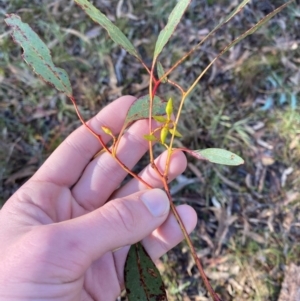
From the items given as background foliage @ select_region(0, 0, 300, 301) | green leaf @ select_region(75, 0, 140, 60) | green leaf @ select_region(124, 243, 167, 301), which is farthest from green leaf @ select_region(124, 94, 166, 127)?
background foliage @ select_region(0, 0, 300, 301)

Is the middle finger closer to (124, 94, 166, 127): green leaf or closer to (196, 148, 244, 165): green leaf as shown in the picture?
(124, 94, 166, 127): green leaf

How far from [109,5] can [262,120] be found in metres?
0.92

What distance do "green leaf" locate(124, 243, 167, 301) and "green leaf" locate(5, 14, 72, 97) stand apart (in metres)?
0.49

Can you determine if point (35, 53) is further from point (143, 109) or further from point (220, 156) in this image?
point (220, 156)

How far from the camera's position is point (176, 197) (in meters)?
1.67

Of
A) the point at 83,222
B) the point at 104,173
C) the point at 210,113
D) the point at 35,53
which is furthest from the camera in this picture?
the point at 210,113

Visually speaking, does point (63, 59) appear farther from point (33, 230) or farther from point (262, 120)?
point (33, 230)

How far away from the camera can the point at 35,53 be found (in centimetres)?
108

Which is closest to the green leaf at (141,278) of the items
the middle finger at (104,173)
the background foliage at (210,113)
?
the middle finger at (104,173)

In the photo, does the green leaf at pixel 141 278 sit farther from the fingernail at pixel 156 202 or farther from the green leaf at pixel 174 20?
the green leaf at pixel 174 20

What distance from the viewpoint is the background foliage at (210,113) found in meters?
1.60

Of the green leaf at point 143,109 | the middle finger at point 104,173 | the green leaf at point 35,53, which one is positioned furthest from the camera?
the middle finger at point 104,173

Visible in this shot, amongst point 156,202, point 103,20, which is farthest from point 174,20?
point 156,202

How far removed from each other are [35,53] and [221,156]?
21.4 inches
